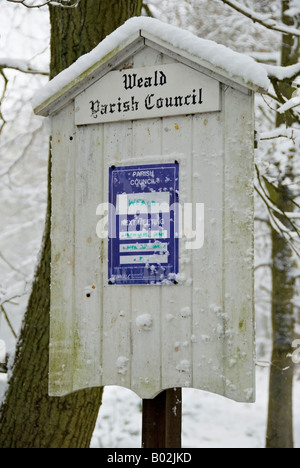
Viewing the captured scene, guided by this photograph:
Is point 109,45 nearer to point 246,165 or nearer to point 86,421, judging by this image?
point 246,165

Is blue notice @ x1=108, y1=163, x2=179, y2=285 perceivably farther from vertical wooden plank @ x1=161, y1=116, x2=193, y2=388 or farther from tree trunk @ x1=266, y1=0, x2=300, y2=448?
tree trunk @ x1=266, y1=0, x2=300, y2=448

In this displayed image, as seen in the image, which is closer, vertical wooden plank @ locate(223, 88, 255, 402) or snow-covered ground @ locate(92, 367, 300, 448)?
vertical wooden plank @ locate(223, 88, 255, 402)

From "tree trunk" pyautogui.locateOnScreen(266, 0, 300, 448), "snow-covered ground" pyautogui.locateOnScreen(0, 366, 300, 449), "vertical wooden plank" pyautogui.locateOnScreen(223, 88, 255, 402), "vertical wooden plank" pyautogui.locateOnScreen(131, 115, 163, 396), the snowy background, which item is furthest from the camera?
"snow-covered ground" pyautogui.locateOnScreen(0, 366, 300, 449)

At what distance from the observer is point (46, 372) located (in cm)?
383

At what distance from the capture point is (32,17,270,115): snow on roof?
7.93 ft

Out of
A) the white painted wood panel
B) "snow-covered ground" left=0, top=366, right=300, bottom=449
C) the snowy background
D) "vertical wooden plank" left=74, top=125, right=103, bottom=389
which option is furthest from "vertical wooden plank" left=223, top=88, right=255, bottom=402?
"snow-covered ground" left=0, top=366, right=300, bottom=449

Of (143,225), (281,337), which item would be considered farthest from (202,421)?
(143,225)

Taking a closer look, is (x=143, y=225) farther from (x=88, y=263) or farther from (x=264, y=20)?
(x=264, y=20)

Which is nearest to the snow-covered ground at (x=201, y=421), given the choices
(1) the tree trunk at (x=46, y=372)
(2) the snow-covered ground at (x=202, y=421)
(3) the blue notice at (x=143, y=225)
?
(2) the snow-covered ground at (x=202, y=421)

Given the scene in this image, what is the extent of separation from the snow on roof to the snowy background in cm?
229

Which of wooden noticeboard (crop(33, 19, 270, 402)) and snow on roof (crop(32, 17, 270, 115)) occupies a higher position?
snow on roof (crop(32, 17, 270, 115))

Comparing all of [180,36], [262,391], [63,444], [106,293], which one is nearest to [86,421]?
[63,444]

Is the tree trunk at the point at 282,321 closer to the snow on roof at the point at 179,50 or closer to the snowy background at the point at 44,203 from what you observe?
the snowy background at the point at 44,203

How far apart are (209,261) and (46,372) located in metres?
1.74
